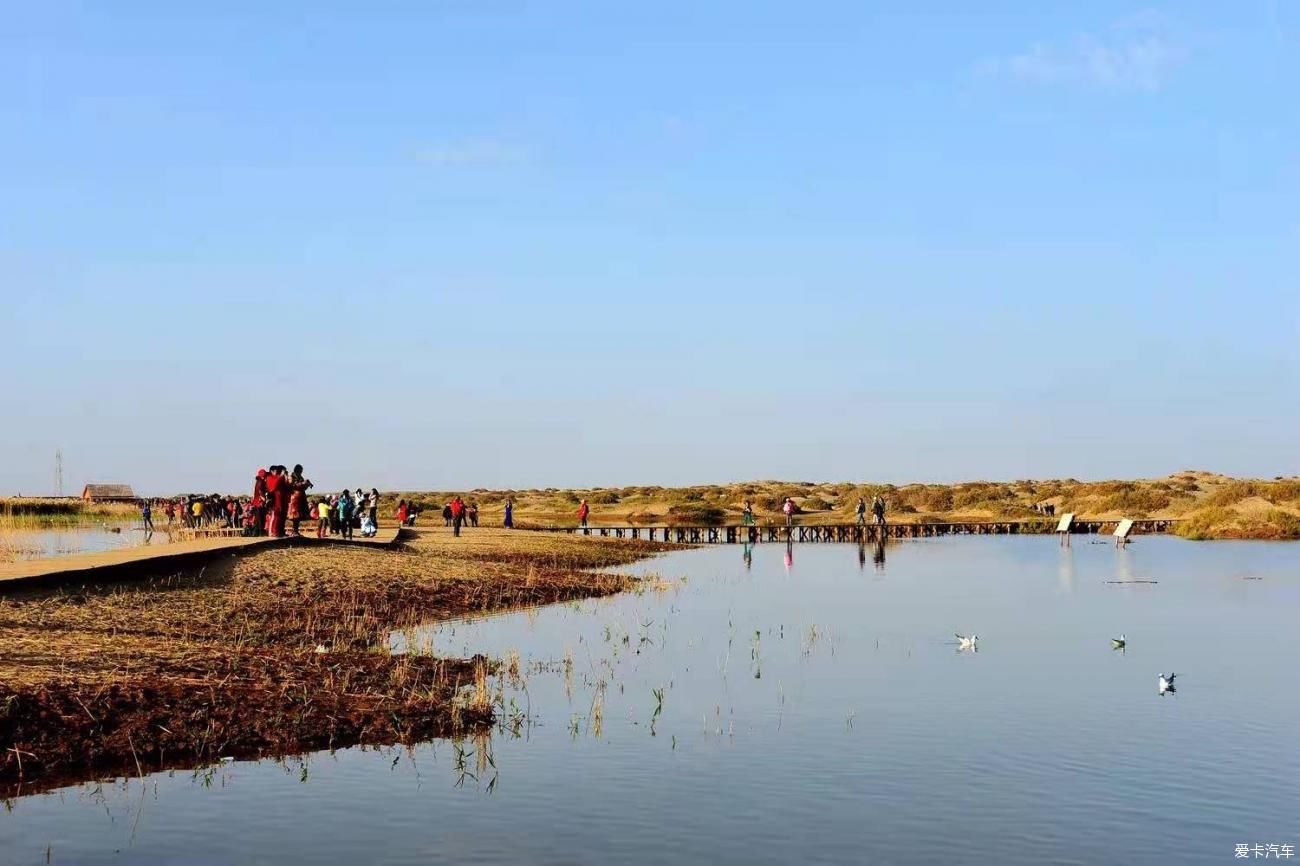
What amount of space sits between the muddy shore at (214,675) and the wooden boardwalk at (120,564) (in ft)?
1.61

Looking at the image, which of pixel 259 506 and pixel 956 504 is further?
pixel 956 504

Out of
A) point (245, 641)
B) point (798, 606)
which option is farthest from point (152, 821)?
point (798, 606)

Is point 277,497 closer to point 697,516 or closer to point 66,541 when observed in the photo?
point 66,541

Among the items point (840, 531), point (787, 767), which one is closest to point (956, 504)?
point (840, 531)

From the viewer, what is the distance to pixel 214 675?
18.5 meters

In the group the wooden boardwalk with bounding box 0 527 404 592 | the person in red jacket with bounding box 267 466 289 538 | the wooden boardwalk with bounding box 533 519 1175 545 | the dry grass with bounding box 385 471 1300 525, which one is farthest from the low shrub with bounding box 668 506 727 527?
the wooden boardwalk with bounding box 0 527 404 592

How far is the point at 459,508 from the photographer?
5881 cm

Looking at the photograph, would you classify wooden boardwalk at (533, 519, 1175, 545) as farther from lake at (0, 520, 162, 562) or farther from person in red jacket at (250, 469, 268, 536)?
person in red jacket at (250, 469, 268, 536)

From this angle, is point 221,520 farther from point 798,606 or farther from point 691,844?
point 691,844

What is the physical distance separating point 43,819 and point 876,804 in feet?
28.4

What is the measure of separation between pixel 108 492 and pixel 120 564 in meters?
134

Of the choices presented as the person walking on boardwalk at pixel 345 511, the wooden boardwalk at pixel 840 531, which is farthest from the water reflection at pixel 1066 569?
the person walking on boardwalk at pixel 345 511

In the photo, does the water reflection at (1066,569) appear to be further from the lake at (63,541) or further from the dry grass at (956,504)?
the lake at (63,541)

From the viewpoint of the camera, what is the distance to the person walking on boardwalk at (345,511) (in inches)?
1773
